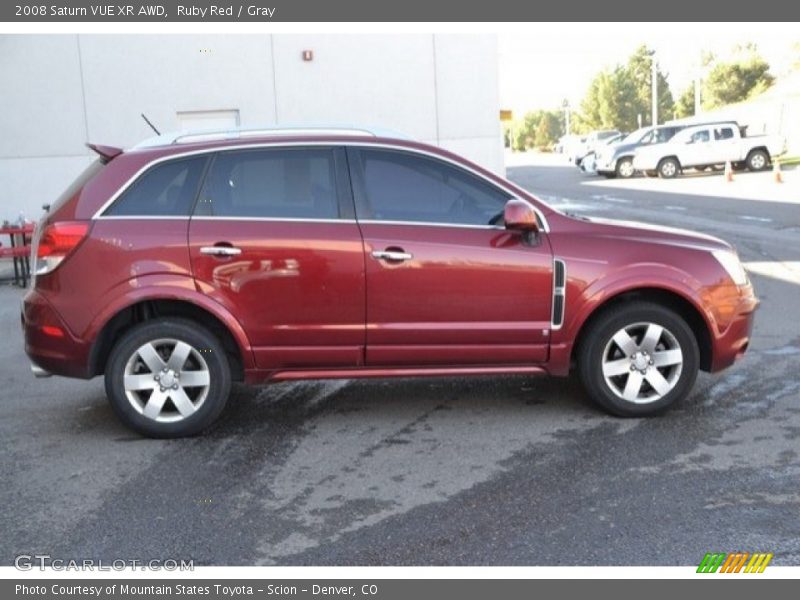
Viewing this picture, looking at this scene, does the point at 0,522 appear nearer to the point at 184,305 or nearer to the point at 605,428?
the point at 184,305

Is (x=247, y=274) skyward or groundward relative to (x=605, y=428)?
skyward

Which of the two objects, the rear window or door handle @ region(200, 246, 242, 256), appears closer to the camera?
door handle @ region(200, 246, 242, 256)

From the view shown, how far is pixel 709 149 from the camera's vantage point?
32.1 metres

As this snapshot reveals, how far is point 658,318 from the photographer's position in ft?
18.8

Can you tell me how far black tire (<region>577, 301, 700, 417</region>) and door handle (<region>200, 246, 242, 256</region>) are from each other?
228cm

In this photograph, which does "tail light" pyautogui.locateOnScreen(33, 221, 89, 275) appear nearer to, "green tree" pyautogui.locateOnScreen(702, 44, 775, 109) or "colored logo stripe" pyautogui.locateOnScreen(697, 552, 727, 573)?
"colored logo stripe" pyautogui.locateOnScreen(697, 552, 727, 573)

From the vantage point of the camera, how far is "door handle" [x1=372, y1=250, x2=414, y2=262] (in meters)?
5.57

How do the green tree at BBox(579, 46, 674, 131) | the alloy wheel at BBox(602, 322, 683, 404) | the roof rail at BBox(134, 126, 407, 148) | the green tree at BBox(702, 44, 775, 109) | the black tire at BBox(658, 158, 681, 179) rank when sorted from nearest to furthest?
the alloy wheel at BBox(602, 322, 683, 404), the roof rail at BBox(134, 126, 407, 148), the black tire at BBox(658, 158, 681, 179), the green tree at BBox(702, 44, 775, 109), the green tree at BBox(579, 46, 674, 131)

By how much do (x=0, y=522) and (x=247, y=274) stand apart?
1.96 metres

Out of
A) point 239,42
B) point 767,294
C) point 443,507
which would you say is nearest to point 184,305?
point 443,507

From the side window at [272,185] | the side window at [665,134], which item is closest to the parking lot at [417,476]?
the side window at [272,185]

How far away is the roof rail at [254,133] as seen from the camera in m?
5.89

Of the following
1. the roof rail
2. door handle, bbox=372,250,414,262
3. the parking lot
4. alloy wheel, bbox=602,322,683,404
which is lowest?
the parking lot

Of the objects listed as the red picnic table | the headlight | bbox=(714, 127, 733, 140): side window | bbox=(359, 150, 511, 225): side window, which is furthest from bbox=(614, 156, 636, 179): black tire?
bbox=(359, 150, 511, 225): side window
